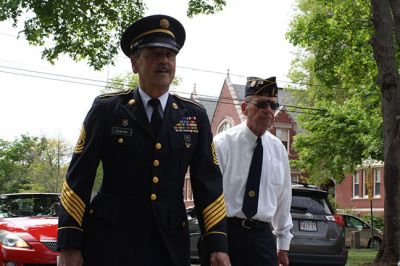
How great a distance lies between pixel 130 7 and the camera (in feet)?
57.7

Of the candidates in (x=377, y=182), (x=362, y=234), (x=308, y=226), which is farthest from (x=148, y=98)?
(x=377, y=182)

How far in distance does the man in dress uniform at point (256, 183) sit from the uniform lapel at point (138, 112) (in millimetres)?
1742

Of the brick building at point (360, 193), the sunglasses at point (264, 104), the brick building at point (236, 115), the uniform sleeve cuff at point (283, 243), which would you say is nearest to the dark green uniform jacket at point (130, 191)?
the sunglasses at point (264, 104)

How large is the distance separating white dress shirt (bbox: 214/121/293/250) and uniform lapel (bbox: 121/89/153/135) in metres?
1.74

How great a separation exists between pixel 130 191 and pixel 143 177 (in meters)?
0.10

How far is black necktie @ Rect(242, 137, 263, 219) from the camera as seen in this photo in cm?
485

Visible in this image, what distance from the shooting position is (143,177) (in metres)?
3.25

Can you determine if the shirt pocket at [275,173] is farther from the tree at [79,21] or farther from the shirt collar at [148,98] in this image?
the tree at [79,21]

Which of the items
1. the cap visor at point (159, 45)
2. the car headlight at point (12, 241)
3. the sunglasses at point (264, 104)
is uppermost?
the cap visor at point (159, 45)

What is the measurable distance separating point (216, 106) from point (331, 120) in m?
33.9

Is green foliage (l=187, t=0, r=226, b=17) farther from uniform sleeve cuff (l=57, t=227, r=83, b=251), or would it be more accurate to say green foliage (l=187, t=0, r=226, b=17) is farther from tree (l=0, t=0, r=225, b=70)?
uniform sleeve cuff (l=57, t=227, r=83, b=251)

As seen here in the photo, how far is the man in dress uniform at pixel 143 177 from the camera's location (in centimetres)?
319

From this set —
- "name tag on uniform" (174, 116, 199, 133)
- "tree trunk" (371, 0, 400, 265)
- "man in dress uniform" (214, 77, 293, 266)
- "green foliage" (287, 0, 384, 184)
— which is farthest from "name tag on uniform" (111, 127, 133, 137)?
"green foliage" (287, 0, 384, 184)

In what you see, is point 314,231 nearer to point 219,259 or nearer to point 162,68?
point 219,259
